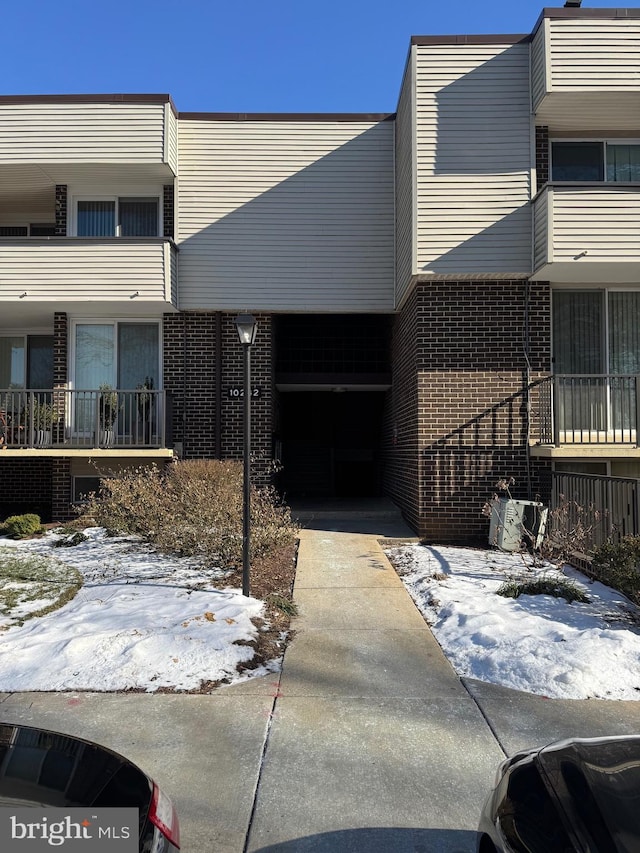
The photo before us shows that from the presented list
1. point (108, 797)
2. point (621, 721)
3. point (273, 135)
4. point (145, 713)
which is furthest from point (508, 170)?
point (108, 797)

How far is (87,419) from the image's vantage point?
1106 centimetres

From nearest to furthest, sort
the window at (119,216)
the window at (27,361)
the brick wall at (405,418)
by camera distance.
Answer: the brick wall at (405,418) → the window at (119,216) → the window at (27,361)

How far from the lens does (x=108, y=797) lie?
1.96 m

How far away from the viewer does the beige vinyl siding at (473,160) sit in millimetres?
9148

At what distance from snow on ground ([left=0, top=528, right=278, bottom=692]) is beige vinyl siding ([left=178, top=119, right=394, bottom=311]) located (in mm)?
6437

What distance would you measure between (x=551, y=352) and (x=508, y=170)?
3.01 meters

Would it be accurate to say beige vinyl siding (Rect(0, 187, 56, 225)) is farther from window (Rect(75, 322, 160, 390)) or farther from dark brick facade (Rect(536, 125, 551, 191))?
dark brick facade (Rect(536, 125, 551, 191))

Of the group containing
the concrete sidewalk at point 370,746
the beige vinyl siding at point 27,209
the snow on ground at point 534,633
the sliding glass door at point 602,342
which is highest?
the beige vinyl siding at point 27,209

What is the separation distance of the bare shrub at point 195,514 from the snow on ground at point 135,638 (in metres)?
0.75

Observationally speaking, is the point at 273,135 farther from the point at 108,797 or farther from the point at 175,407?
the point at 108,797

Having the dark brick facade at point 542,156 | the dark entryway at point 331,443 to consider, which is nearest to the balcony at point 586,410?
the dark brick facade at point 542,156

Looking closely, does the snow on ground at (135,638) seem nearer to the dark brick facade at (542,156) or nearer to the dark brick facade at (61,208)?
the dark brick facade at (61,208)

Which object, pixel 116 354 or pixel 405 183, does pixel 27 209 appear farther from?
pixel 405 183

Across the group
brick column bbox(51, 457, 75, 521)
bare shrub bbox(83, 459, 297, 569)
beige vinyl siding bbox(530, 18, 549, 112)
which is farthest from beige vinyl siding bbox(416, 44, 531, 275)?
brick column bbox(51, 457, 75, 521)
